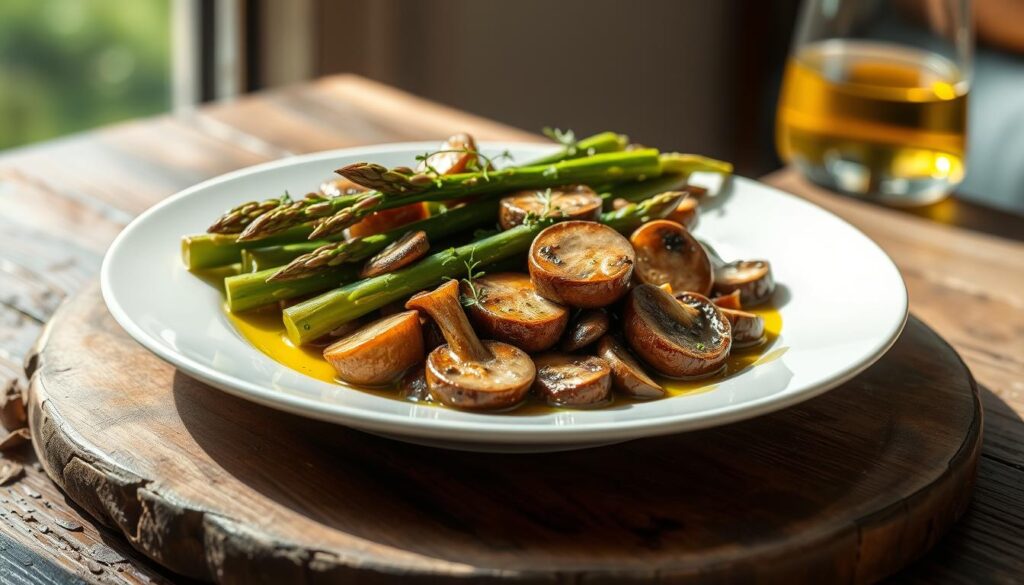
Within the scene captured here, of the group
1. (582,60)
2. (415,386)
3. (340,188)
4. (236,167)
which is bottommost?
Answer: (582,60)

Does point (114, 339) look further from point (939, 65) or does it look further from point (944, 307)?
point (939, 65)

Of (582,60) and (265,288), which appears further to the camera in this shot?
(582,60)

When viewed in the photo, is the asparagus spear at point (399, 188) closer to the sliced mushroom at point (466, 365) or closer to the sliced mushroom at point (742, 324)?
the sliced mushroom at point (466, 365)

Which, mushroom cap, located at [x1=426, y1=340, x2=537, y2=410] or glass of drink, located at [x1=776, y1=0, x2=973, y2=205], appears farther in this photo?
glass of drink, located at [x1=776, y1=0, x2=973, y2=205]

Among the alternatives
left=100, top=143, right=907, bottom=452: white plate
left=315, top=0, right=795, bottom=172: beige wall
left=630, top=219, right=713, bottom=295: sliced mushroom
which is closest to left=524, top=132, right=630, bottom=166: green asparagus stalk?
left=100, top=143, right=907, bottom=452: white plate

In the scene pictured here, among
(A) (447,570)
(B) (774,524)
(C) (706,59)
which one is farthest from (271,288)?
(C) (706,59)

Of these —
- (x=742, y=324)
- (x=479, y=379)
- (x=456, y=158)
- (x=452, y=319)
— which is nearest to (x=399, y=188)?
(x=456, y=158)

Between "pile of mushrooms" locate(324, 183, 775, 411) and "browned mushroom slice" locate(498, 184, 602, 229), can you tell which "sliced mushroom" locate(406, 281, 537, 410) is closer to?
"pile of mushrooms" locate(324, 183, 775, 411)

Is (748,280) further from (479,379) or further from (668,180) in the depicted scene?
(479,379)
